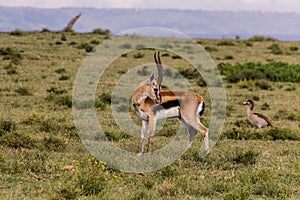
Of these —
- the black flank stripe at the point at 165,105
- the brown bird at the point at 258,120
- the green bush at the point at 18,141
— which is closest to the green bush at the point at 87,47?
the brown bird at the point at 258,120

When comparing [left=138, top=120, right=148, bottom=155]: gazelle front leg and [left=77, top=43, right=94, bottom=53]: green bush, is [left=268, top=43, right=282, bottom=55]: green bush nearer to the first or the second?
[left=77, top=43, right=94, bottom=53]: green bush

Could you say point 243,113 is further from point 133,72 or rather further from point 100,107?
point 133,72

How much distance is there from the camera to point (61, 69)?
23703 millimetres

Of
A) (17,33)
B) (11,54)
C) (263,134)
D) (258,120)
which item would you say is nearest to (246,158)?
(263,134)

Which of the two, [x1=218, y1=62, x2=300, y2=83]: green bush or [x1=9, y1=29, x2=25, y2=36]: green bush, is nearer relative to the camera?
[x1=218, y1=62, x2=300, y2=83]: green bush

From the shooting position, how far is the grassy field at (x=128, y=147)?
8.25 m

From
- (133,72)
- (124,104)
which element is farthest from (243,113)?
(133,72)

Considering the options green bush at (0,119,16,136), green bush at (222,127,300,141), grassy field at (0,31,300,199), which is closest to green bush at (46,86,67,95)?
grassy field at (0,31,300,199)

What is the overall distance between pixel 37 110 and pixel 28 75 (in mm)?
6902

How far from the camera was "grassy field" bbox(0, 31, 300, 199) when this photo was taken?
8.25 metres

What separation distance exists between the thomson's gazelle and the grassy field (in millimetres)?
584

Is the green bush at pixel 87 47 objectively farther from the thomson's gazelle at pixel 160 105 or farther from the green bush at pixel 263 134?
the thomson's gazelle at pixel 160 105

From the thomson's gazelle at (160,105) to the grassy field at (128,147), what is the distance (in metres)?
0.58

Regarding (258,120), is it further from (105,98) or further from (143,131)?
(105,98)
